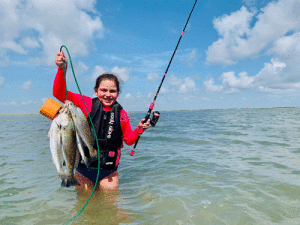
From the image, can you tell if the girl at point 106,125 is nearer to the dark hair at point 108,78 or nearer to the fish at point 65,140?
the dark hair at point 108,78

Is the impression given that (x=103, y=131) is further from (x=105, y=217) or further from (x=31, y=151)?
(x=31, y=151)

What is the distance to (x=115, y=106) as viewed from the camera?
13.4ft

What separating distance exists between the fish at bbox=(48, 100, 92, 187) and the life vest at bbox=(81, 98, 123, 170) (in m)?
1.04

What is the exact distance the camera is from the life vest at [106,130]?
3.92 metres

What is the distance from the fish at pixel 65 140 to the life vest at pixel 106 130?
104cm

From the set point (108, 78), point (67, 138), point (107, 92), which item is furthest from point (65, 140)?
point (108, 78)

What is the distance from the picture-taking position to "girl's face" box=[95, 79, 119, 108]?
3916 mm

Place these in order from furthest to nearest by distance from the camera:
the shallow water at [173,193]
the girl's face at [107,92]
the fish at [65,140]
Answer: the girl's face at [107,92] → the shallow water at [173,193] → the fish at [65,140]

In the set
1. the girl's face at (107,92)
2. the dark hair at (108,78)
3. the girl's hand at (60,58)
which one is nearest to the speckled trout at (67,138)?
the girl's hand at (60,58)

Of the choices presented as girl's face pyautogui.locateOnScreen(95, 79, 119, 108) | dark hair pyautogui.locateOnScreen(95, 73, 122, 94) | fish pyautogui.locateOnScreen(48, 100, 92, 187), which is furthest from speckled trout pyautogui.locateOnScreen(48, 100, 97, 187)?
dark hair pyautogui.locateOnScreen(95, 73, 122, 94)

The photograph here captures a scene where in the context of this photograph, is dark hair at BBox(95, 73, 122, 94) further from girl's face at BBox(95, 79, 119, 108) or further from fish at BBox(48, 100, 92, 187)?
fish at BBox(48, 100, 92, 187)

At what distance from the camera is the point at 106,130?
3.95 meters

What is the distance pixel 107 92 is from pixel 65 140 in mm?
1486

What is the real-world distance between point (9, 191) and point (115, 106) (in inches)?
135
